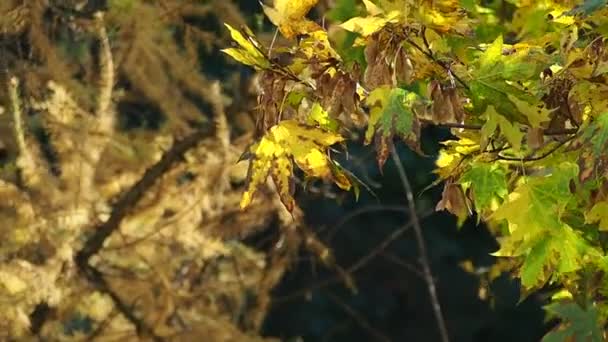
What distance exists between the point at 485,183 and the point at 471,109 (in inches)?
5.8

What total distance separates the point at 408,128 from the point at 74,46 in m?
2.84

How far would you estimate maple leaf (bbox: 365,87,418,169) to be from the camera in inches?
70.7

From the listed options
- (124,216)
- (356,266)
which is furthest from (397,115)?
(356,266)

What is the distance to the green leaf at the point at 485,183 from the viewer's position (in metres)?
2.04

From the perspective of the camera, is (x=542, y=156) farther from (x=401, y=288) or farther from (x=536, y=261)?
(x=401, y=288)

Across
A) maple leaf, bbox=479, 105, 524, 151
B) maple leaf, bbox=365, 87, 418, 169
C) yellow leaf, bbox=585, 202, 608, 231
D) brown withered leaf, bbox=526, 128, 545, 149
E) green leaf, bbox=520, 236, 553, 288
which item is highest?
maple leaf, bbox=365, 87, 418, 169

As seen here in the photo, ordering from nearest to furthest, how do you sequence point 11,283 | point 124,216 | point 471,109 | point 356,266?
1. point 471,109
2. point 11,283
3. point 124,216
4. point 356,266

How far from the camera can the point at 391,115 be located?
1.80 m

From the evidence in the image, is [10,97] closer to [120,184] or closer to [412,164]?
[120,184]

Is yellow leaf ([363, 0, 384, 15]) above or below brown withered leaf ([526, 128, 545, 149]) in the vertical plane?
above

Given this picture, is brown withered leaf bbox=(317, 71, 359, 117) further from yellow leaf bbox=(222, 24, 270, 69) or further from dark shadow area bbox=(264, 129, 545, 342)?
dark shadow area bbox=(264, 129, 545, 342)

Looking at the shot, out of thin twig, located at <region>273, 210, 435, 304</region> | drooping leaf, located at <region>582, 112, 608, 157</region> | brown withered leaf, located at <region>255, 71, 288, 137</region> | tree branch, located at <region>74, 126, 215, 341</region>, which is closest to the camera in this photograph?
drooping leaf, located at <region>582, 112, 608, 157</region>

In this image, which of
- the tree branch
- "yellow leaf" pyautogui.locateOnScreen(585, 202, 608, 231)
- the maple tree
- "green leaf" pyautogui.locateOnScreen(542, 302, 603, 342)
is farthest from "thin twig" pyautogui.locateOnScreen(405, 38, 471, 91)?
the tree branch

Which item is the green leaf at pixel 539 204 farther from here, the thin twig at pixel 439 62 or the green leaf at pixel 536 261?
the thin twig at pixel 439 62
